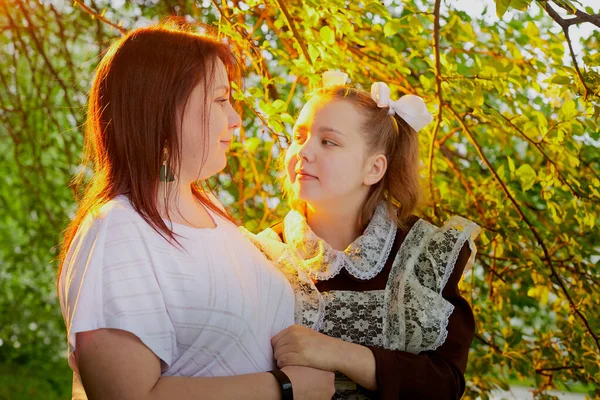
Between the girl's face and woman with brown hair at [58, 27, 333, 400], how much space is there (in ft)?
0.84

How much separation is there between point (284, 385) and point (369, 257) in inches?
17.4

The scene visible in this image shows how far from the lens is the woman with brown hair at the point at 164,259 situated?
1.47 m

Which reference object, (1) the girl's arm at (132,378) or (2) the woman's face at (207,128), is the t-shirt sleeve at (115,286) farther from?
(2) the woman's face at (207,128)

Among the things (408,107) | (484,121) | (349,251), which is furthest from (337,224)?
(484,121)

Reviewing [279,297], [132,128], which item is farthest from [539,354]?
[132,128]

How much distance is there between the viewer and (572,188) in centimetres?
241

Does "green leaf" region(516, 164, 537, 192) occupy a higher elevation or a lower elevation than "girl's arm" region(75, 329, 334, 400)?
higher

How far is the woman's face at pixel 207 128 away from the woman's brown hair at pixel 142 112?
12 millimetres

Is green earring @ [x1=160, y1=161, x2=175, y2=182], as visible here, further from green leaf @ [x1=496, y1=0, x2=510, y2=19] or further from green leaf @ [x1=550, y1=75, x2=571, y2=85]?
green leaf @ [x1=550, y1=75, x2=571, y2=85]

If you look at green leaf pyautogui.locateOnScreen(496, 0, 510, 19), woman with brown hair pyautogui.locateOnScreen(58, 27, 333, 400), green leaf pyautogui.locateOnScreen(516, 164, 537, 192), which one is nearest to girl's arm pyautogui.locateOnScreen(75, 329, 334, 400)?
woman with brown hair pyautogui.locateOnScreen(58, 27, 333, 400)

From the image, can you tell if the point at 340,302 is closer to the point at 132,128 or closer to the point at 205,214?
the point at 205,214

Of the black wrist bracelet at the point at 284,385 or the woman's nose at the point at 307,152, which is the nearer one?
the black wrist bracelet at the point at 284,385

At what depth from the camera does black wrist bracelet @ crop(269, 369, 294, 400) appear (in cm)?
158

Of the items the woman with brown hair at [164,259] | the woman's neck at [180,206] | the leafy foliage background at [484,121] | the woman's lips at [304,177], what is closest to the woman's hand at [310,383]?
the woman with brown hair at [164,259]
